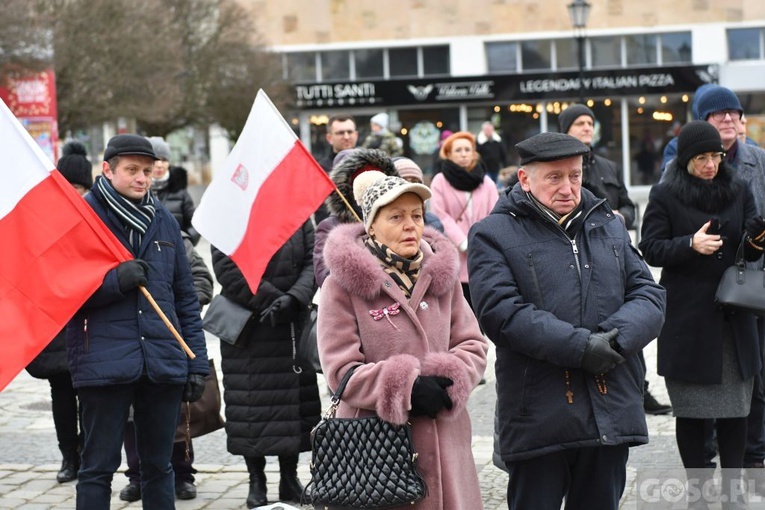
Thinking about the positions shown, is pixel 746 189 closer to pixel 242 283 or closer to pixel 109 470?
pixel 242 283

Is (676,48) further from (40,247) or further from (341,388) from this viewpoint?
(341,388)

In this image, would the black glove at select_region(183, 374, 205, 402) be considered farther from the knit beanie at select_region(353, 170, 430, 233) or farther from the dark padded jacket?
the knit beanie at select_region(353, 170, 430, 233)

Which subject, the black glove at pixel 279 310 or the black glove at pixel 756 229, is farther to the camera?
the black glove at pixel 279 310

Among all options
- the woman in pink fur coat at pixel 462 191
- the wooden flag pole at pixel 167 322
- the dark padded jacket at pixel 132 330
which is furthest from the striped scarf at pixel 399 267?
the woman in pink fur coat at pixel 462 191

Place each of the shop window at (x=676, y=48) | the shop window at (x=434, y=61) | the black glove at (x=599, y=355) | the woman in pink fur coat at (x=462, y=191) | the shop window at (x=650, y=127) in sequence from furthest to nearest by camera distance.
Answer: the shop window at (x=434, y=61) → the shop window at (x=650, y=127) → the shop window at (x=676, y=48) → the woman in pink fur coat at (x=462, y=191) → the black glove at (x=599, y=355)

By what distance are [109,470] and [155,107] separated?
1105 inches

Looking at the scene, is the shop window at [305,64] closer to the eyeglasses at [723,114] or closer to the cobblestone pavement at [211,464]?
the cobblestone pavement at [211,464]

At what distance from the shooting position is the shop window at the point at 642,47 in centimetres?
4338

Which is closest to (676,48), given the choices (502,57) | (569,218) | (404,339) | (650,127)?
(650,127)

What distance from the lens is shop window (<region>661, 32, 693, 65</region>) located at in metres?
43.0

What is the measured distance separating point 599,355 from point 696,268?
2.22 meters

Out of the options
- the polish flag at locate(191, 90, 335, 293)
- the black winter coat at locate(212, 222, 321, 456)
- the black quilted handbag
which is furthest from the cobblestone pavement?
the black quilted handbag

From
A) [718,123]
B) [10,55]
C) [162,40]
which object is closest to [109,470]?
[718,123]

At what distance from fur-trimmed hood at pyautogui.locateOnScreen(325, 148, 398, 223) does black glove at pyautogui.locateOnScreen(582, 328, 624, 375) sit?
7.46 ft
